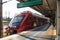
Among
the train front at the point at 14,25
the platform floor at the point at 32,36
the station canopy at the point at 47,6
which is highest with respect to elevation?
the station canopy at the point at 47,6

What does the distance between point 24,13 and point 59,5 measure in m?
11.9

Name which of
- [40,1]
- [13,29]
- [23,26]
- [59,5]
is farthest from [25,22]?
[40,1]

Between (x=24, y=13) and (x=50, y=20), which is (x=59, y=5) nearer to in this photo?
(x=24, y=13)

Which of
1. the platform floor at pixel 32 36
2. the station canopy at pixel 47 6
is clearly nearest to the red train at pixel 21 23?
the platform floor at pixel 32 36

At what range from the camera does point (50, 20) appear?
174ft

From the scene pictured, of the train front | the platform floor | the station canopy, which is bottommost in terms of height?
the platform floor

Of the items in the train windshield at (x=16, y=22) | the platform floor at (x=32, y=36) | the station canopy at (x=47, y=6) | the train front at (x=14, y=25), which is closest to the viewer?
the station canopy at (x=47, y=6)

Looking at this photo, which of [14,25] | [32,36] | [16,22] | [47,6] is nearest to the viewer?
[32,36]

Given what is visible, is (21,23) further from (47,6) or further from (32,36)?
(32,36)

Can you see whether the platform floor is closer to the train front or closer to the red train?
the red train

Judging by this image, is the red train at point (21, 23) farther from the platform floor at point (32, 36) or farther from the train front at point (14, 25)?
the platform floor at point (32, 36)

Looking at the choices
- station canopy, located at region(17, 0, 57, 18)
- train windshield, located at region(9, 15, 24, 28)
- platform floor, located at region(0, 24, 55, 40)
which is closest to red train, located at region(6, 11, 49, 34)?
train windshield, located at region(9, 15, 24, 28)

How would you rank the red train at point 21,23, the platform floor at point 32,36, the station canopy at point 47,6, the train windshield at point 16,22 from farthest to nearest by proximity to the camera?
1. the train windshield at point 16,22
2. the red train at point 21,23
3. the platform floor at point 32,36
4. the station canopy at point 47,6

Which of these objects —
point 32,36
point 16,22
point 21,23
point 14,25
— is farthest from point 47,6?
point 32,36
